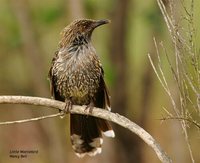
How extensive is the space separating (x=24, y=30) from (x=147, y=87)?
7.62 feet

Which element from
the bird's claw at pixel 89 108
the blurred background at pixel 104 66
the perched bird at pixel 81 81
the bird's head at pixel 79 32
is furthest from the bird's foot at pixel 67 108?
the blurred background at pixel 104 66

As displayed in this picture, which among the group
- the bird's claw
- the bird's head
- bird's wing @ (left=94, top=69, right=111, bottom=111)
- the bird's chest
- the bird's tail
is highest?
the bird's head

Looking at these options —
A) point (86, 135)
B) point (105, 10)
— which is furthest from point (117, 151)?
point (86, 135)

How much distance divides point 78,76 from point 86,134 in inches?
24.8

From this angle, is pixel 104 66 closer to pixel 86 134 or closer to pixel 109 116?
pixel 86 134

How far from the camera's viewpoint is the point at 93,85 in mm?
7195

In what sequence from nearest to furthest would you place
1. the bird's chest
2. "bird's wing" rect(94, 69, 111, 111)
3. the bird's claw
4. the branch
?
1. the branch
2. the bird's claw
3. the bird's chest
4. "bird's wing" rect(94, 69, 111, 111)

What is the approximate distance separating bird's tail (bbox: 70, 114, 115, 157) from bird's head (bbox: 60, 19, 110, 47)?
0.74 meters

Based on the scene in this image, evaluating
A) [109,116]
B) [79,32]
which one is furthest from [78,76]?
[109,116]

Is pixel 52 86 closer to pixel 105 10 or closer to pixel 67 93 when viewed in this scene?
pixel 67 93

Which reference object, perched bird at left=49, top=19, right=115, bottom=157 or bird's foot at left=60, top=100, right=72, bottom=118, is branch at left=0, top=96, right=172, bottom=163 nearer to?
bird's foot at left=60, top=100, right=72, bottom=118

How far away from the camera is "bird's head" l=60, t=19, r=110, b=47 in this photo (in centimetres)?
727

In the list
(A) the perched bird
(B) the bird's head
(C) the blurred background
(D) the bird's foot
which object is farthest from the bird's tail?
(C) the blurred background

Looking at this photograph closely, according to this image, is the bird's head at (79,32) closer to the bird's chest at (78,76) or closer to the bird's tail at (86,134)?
the bird's chest at (78,76)
